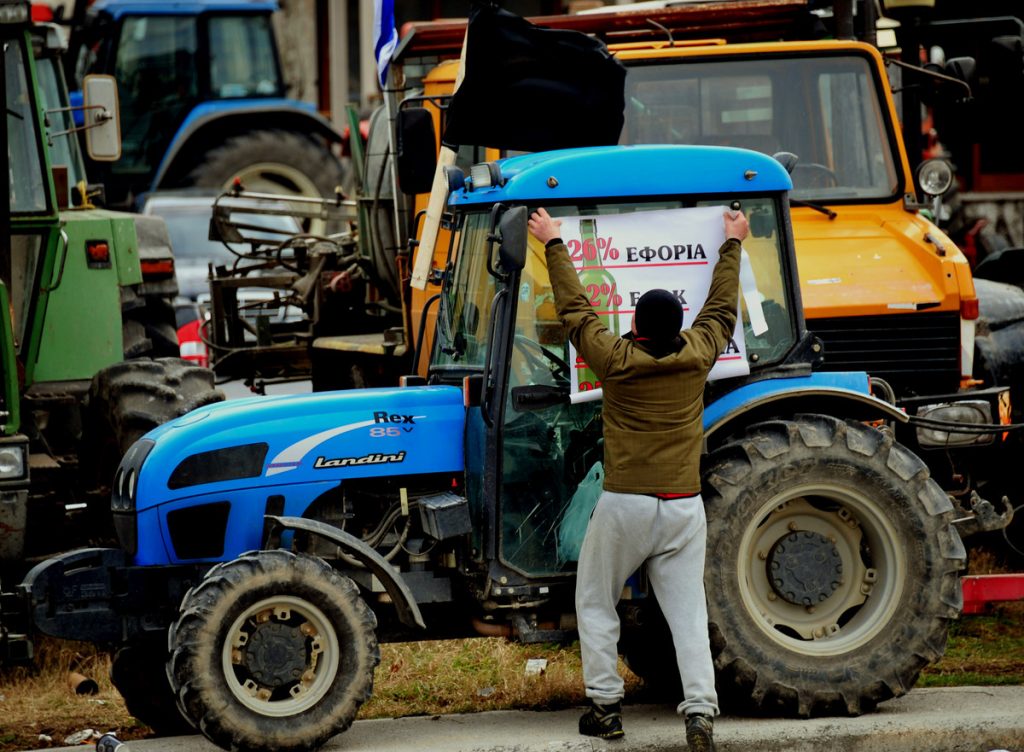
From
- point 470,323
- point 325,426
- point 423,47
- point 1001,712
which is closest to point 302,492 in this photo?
point 325,426

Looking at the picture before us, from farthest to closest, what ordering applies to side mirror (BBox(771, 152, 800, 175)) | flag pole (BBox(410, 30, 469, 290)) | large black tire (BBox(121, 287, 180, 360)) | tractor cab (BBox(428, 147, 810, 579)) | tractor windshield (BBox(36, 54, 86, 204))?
1. tractor windshield (BBox(36, 54, 86, 204))
2. large black tire (BBox(121, 287, 180, 360))
3. flag pole (BBox(410, 30, 469, 290))
4. side mirror (BBox(771, 152, 800, 175))
5. tractor cab (BBox(428, 147, 810, 579))

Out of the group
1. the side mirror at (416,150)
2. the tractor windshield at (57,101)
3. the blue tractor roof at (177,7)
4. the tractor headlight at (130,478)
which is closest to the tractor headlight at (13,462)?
the tractor headlight at (130,478)

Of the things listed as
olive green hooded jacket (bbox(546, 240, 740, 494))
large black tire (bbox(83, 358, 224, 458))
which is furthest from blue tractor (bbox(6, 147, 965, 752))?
large black tire (bbox(83, 358, 224, 458))

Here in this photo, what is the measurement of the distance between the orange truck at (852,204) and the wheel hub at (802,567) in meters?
1.44

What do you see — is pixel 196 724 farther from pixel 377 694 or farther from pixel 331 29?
pixel 331 29

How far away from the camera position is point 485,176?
6.91 metres

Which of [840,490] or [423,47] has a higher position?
[423,47]

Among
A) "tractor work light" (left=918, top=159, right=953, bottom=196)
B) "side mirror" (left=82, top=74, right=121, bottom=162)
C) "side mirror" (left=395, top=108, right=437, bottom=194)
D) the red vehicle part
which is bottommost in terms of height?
the red vehicle part

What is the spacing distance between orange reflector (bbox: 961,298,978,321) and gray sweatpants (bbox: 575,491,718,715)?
2807 millimetres

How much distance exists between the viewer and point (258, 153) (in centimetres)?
2028

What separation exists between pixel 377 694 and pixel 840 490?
2.23m

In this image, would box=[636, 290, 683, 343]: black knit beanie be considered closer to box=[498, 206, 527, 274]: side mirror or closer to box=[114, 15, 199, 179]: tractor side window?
box=[498, 206, 527, 274]: side mirror

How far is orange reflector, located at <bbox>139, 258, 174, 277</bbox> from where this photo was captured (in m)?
11.0

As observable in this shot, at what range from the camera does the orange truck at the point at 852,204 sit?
8734 mm
